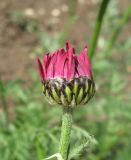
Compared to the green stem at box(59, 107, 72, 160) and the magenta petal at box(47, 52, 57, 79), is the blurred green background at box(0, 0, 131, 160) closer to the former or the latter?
the green stem at box(59, 107, 72, 160)

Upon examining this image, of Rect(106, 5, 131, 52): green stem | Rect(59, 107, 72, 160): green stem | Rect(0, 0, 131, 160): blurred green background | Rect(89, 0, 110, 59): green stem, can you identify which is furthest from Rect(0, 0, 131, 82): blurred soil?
Rect(59, 107, 72, 160): green stem

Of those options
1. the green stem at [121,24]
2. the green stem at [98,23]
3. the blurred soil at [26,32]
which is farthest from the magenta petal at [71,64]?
the blurred soil at [26,32]

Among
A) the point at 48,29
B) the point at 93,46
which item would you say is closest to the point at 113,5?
the point at 93,46

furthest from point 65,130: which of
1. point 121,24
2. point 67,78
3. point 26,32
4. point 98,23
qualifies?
point 26,32

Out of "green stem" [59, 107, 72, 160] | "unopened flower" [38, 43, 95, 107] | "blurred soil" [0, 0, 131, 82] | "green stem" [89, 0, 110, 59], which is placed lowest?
"green stem" [59, 107, 72, 160]

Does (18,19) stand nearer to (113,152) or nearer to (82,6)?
(82,6)

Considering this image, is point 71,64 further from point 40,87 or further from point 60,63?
point 40,87
